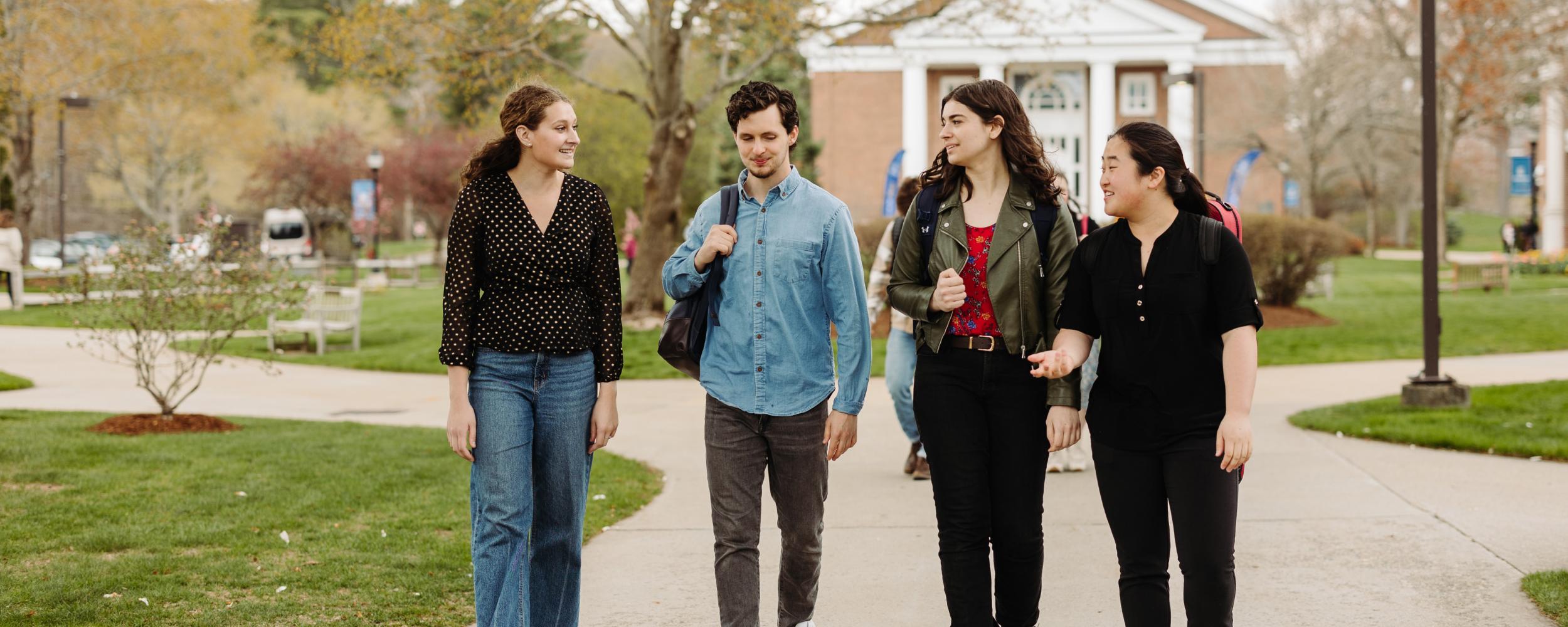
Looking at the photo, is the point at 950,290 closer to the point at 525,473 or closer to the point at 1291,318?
the point at 525,473

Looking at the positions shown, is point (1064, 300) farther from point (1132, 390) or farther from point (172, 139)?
point (172, 139)

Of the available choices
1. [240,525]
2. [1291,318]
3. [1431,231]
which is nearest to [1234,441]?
[240,525]

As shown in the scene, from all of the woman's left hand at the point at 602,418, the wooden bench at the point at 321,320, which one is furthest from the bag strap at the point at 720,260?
the wooden bench at the point at 321,320

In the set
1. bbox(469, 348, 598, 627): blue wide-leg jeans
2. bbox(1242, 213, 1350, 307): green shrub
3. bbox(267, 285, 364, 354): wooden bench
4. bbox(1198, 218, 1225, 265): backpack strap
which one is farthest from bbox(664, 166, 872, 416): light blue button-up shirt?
bbox(1242, 213, 1350, 307): green shrub

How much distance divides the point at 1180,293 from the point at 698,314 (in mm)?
1455

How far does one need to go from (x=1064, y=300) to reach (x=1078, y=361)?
20cm

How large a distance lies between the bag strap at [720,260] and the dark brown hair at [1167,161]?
117 centimetres

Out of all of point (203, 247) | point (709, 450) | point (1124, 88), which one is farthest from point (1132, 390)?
point (1124, 88)

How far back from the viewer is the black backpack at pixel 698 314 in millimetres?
3760

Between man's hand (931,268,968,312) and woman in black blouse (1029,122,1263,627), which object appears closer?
woman in black blouse (1029,122,1263,627)

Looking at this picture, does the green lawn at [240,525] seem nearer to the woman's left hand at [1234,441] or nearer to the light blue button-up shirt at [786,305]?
the light blue button-up shirt at [786,305]

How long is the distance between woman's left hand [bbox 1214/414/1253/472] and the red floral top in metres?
0.70

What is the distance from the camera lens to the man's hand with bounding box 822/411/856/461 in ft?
12.0

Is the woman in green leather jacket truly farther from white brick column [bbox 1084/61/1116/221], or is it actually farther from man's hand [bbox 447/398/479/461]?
white brick column [bbox 1084/61/1116/221]
